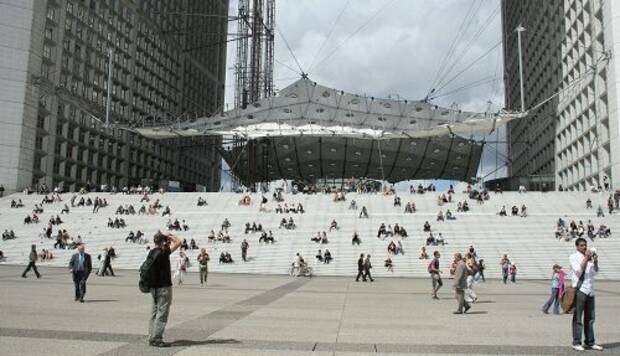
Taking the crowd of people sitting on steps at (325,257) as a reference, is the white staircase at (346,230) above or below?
above

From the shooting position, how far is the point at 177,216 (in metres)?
46.5

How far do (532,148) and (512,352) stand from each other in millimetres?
81991

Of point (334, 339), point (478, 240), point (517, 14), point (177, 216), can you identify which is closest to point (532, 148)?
point (517, 14)

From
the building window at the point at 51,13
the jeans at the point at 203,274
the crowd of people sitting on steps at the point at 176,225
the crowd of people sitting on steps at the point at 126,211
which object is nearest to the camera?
the jeans at the point at 203,274

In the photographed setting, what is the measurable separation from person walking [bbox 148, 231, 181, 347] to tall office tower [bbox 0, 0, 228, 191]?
54.8 m

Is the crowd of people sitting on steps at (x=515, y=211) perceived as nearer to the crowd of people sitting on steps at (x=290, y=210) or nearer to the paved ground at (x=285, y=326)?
the crowd of people sitting on steps at (x=290, y=210)

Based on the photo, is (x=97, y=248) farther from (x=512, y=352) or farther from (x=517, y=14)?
(x=517, y=14)

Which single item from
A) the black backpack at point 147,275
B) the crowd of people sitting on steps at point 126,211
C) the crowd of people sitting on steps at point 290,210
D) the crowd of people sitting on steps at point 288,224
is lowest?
the black backpack at point 147,275

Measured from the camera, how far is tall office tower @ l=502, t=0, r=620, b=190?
53.0 metres

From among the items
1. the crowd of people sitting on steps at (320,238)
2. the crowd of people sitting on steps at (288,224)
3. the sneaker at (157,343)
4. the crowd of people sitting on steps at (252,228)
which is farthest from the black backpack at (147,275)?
the crowd of people sitting on steps at (288,224)

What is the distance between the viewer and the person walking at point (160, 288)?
8.13m

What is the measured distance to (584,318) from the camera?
8242mm

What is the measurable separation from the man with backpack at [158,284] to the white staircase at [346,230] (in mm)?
26376

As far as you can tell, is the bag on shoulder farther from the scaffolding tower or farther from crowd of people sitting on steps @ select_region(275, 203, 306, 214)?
the scaffolding tower
